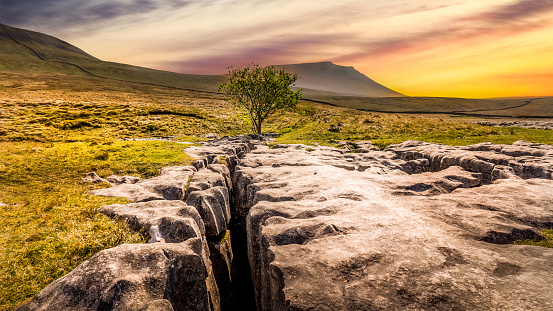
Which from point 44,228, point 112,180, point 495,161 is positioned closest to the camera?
point 44,228

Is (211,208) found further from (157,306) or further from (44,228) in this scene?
(157,306)

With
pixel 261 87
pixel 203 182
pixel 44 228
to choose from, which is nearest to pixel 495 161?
pixel 203 182

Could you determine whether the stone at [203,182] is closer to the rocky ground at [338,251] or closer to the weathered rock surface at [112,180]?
the rocky ground at [338,251]

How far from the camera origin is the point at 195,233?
8.92 meters

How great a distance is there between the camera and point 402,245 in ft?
22.4

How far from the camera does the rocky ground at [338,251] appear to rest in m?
5.38

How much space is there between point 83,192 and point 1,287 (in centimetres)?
758

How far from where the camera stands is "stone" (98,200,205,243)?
28.2 feet

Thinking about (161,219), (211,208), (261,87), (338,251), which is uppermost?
(261,87)

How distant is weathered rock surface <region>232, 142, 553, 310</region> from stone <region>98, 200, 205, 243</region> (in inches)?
92.1

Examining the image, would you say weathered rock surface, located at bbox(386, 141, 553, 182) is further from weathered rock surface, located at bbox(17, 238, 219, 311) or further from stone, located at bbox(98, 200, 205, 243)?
weathered rock surface, located at bbox(17, 238, 219, 311)

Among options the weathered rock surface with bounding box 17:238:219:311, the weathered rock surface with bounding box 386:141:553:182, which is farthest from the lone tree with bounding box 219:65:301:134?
the weathered rock surface with bounding box 17:238:219:311

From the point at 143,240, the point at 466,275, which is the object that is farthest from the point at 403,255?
the point at 143,240

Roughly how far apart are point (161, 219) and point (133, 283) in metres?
3.17
